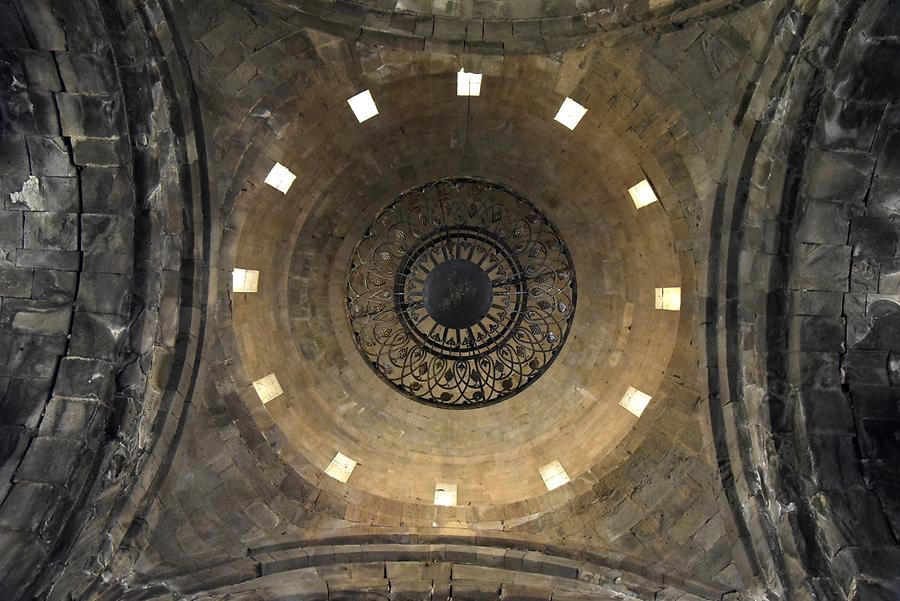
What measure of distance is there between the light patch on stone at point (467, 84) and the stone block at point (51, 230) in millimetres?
5524

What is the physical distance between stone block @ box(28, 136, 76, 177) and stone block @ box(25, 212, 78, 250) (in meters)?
0.54

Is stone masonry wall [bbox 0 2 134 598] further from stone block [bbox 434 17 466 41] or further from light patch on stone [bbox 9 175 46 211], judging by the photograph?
stone block [bbox 434 17 466 41]

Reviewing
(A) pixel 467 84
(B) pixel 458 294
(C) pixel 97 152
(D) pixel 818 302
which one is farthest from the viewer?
(B) pixel 458 294

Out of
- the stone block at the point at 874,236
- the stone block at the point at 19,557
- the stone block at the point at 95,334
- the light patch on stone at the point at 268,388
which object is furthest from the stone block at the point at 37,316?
the stone block at the point at 874,236

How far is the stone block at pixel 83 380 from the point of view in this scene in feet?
23.1

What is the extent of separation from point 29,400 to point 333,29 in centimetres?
621

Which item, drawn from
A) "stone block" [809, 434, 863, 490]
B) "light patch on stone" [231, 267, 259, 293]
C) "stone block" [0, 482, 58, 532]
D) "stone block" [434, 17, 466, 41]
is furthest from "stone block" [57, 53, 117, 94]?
"stone block" [809, 434, 863, 490]

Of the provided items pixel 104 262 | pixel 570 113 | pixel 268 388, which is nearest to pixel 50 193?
pixel 104 262

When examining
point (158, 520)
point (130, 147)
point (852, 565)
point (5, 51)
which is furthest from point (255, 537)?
point (852, 565)

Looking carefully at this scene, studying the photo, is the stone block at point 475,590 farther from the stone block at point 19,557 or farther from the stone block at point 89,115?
the stone block at point 89,115

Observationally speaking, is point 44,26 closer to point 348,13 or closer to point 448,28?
point 348,13

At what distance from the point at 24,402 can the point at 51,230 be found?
2.22m

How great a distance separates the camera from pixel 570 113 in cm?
849

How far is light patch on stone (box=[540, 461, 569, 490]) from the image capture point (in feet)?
29.2
